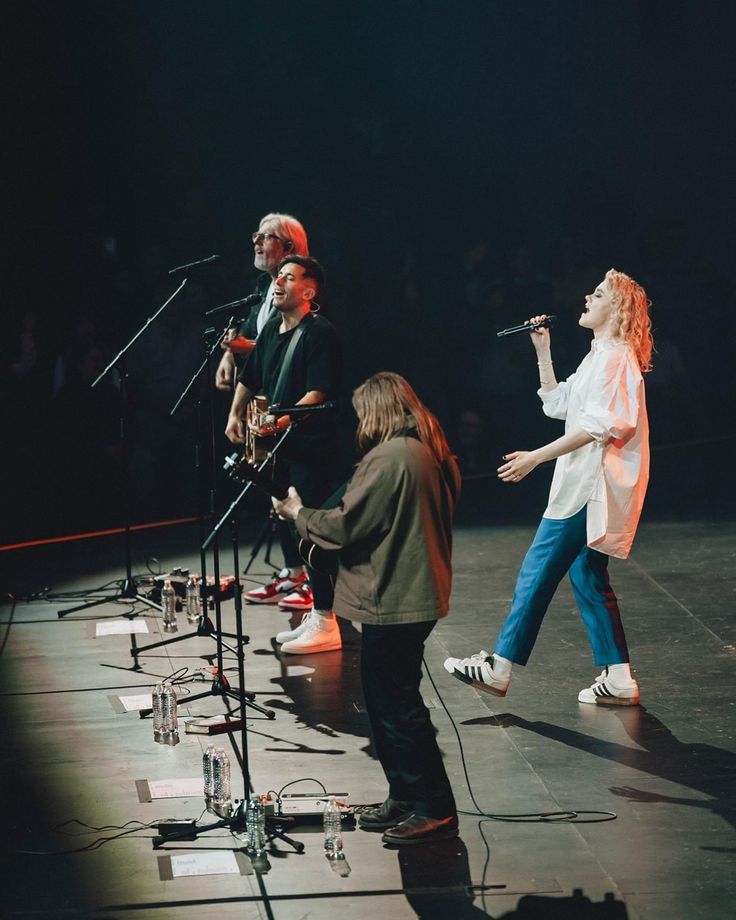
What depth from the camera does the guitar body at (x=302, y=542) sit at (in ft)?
13.5

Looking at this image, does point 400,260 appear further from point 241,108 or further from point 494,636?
point 494,636

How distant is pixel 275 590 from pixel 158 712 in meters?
2.33

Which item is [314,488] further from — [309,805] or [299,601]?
[309,805]

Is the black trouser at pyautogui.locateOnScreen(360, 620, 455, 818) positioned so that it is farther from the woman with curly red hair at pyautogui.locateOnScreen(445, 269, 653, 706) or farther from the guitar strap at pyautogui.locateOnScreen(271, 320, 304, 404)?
the guitar strap at pyautogui.locateOnScreen(271, 320, 304, 404)

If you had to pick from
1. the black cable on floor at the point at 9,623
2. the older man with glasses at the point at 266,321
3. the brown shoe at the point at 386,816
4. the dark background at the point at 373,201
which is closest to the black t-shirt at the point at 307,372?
the older man with glasses at the point at 266,321

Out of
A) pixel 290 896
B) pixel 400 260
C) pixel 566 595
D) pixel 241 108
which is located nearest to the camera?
pixel 290 896

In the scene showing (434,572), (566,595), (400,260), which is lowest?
(566,595)

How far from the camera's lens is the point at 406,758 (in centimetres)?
413

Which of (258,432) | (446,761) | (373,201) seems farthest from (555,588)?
(373,201)

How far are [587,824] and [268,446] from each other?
2.00m

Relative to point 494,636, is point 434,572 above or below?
above

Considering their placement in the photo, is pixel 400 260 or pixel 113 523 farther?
pixel 400 260

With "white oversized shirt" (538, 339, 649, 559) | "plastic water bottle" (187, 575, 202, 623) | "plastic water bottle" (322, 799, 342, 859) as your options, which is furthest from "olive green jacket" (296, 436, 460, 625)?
"plastic water bottle" (187, 575, 202, 623)

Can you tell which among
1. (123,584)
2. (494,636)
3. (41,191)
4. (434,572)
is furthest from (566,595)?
(41,191)
